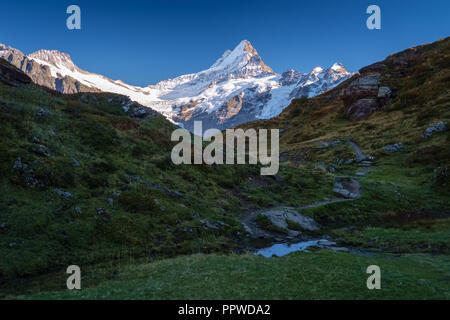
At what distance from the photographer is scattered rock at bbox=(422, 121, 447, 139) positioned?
205 feet

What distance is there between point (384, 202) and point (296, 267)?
27.8m

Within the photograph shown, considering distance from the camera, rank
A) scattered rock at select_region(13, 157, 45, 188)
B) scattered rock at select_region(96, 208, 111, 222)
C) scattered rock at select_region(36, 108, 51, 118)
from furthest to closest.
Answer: scattered rock at select_region(36, 108, 51, 118), scattered rock at select_region(96, 208, 111, 222), scattered rock at select_region(13, 157, 45, 188)

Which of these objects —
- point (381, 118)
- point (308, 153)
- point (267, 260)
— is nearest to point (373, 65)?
point (381, 118)

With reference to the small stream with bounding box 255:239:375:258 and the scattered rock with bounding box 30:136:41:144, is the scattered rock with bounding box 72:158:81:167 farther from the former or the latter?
the small stream with bounding box 255:239:375:258

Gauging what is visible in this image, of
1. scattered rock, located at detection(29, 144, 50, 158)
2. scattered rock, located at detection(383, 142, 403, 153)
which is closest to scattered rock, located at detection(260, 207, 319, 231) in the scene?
scattered rock, located at detection(29, 144, 50, 158)

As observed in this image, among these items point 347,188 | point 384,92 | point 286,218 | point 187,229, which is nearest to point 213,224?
point 187,229

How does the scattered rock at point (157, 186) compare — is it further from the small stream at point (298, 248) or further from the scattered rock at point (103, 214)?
the small stream at point (298, 248)

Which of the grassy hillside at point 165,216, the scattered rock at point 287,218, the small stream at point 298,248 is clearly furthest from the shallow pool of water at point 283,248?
the scattered rock at point 287,218

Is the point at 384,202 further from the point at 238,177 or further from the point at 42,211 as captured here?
the point at 42,211

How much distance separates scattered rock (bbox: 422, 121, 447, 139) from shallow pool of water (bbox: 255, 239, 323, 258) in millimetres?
53444

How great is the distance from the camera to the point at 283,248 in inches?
985

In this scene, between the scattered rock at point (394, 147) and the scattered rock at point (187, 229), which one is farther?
the scattered rock at point (394, 147)

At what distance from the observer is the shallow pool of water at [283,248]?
77.0ft

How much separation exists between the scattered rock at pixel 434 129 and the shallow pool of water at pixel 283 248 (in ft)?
175
